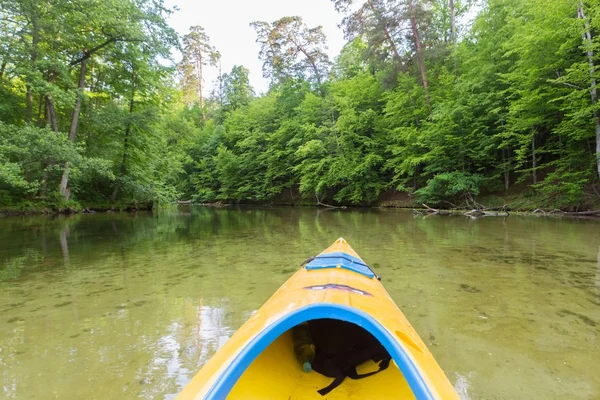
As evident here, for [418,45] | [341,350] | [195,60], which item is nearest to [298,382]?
[341,350]

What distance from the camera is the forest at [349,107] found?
10.9 meters

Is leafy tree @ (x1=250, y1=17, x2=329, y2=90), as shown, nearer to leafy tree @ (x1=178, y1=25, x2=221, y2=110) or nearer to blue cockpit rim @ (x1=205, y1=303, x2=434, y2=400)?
leafy tree @ (x1=178, y1=25, x2=221, y2=110)

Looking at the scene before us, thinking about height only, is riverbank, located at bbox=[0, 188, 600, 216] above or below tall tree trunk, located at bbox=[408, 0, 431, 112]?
below

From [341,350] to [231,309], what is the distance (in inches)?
57.6

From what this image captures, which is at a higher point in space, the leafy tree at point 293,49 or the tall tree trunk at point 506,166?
the leafy tree at point 293,49

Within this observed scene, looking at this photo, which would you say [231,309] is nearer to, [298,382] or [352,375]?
[298,382]

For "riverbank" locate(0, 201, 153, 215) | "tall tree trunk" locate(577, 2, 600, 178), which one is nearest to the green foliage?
"tall tree trunk" locate(577, 2, 600, 178)

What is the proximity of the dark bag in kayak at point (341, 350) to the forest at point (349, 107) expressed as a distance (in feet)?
30.1

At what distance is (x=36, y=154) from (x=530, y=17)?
19346 mm

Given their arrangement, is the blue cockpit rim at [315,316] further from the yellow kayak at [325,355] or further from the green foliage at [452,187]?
the green foliage at [452,187]

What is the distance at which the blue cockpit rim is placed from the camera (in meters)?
1.12

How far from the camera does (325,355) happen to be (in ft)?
6.86

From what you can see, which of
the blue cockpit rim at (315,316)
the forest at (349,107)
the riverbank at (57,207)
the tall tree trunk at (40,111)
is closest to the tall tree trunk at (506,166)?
the forest at (349,107)

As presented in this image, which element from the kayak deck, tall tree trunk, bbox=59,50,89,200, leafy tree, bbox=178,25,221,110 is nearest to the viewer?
the kayak deck
